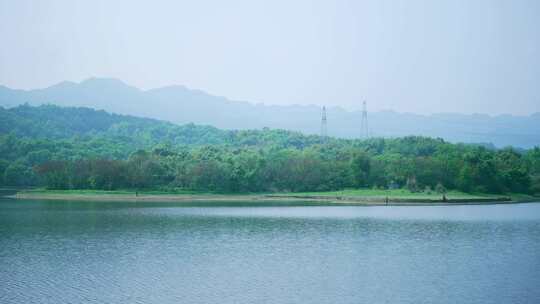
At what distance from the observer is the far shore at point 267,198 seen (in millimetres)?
85250

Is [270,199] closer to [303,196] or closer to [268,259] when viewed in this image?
[303,196]

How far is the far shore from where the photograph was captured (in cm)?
8525

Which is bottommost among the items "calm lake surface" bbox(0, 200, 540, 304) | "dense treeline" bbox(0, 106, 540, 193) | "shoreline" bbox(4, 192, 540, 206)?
"calm lake surface" bbox(0, 200, 540, 304)

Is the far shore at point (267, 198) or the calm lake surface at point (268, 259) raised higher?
the far shore at point (267, 198)

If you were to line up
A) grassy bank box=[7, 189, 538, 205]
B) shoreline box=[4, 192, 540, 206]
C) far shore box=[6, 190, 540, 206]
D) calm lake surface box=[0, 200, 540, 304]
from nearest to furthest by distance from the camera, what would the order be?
calm lake surface box=[0, 200, 540, 304] → shoreline box=[4, 192, 540, 206] → far shore box=[6, 190, 540, 206] → grassy bank box=[7, 189, 538, 205]

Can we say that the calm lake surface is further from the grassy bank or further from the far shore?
the grassy bank

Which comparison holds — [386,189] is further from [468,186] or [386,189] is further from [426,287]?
[426,287]

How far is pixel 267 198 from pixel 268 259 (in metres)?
62.5

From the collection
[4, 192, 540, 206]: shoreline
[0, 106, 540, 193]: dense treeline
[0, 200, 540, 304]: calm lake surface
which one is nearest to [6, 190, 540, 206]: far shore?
[4, 192, 540, 206]: shoreline

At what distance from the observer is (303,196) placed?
98438 mm

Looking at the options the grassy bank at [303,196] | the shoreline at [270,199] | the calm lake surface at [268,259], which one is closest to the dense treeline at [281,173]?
the grassy bank at [303,196]

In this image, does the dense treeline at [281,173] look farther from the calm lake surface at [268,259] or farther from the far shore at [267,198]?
the calm lake surface at [268,259]

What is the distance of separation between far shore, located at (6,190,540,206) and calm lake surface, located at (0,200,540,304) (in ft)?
81.2

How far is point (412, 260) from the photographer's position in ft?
116
